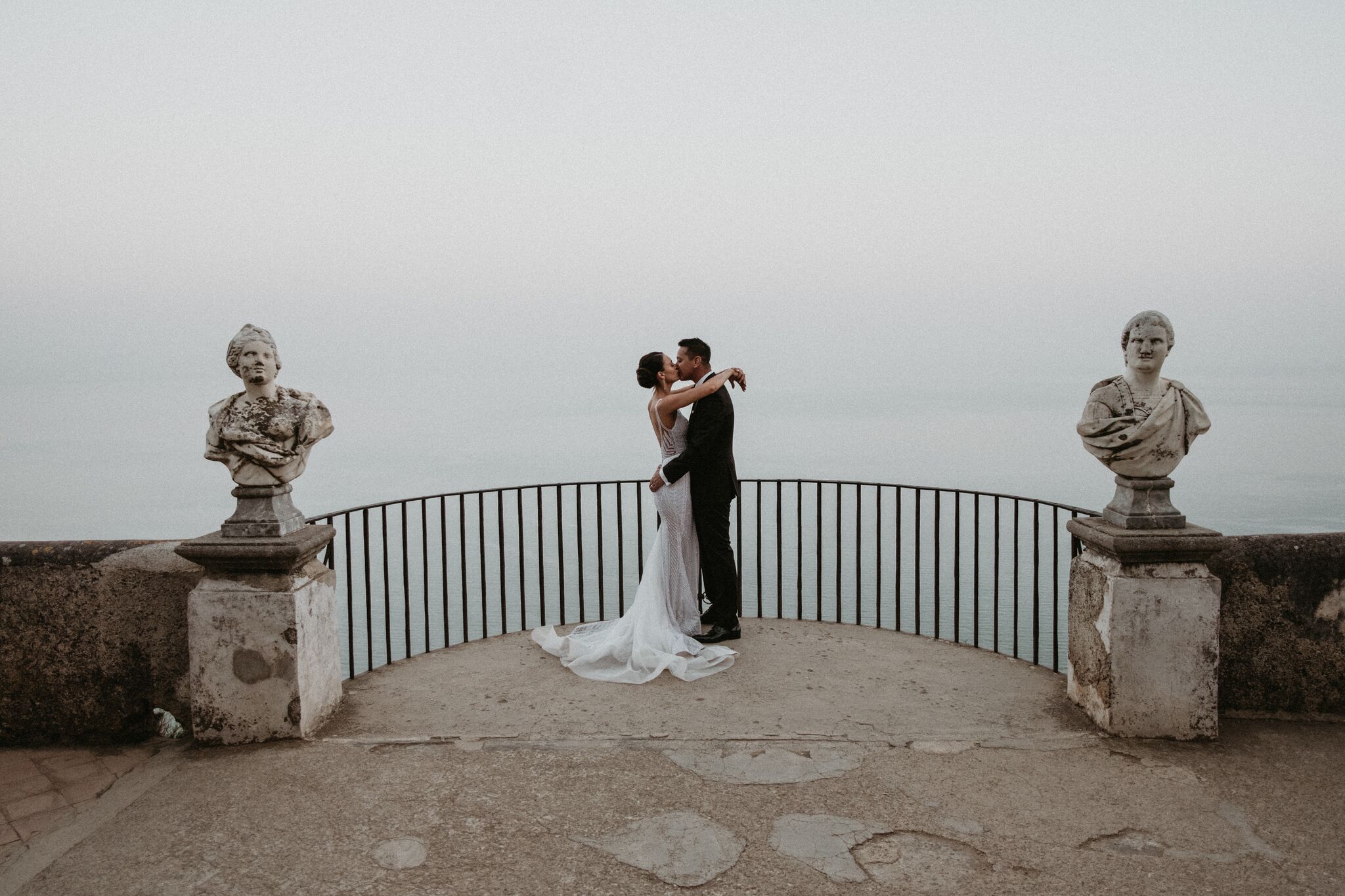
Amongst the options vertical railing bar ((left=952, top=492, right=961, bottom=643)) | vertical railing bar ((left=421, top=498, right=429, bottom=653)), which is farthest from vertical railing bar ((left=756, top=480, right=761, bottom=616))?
vertical railing bar ((left=421, top=498, right=429, bottom=653))

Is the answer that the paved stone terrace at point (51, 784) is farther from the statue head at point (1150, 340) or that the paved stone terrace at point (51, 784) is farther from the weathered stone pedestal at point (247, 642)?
the statue head at point (1150, 340)

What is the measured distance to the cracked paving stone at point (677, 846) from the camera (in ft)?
9.24

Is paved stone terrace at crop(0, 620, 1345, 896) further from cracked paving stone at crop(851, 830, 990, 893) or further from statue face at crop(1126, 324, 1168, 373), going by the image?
statue face at crop(1126, 324, 1168, 373)

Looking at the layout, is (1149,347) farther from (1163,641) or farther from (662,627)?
(662,627)

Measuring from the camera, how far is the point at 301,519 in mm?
4152

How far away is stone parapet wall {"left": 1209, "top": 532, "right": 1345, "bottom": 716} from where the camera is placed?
158 inches

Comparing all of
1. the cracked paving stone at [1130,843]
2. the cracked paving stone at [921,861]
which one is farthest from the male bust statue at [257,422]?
the cracked paving stone at [1130,843]

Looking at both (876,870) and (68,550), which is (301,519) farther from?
(876,870)

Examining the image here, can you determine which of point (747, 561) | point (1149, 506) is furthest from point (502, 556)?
point (747, 561)

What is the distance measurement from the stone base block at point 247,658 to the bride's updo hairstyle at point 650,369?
8.27 ft

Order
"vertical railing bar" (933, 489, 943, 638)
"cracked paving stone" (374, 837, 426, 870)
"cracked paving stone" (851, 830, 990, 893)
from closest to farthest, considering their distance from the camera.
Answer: "cracked paving stone" (851, 830, 990, 893)
"cracked paving stone" (374, 837, 426, 870)
"vertical railing bar" (933, 489, 943, 638)

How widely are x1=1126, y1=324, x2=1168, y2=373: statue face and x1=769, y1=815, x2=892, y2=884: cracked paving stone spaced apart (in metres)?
2.33

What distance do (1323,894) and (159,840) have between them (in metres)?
3.96

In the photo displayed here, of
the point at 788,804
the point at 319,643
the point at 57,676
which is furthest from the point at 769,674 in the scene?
the point at 57,676
